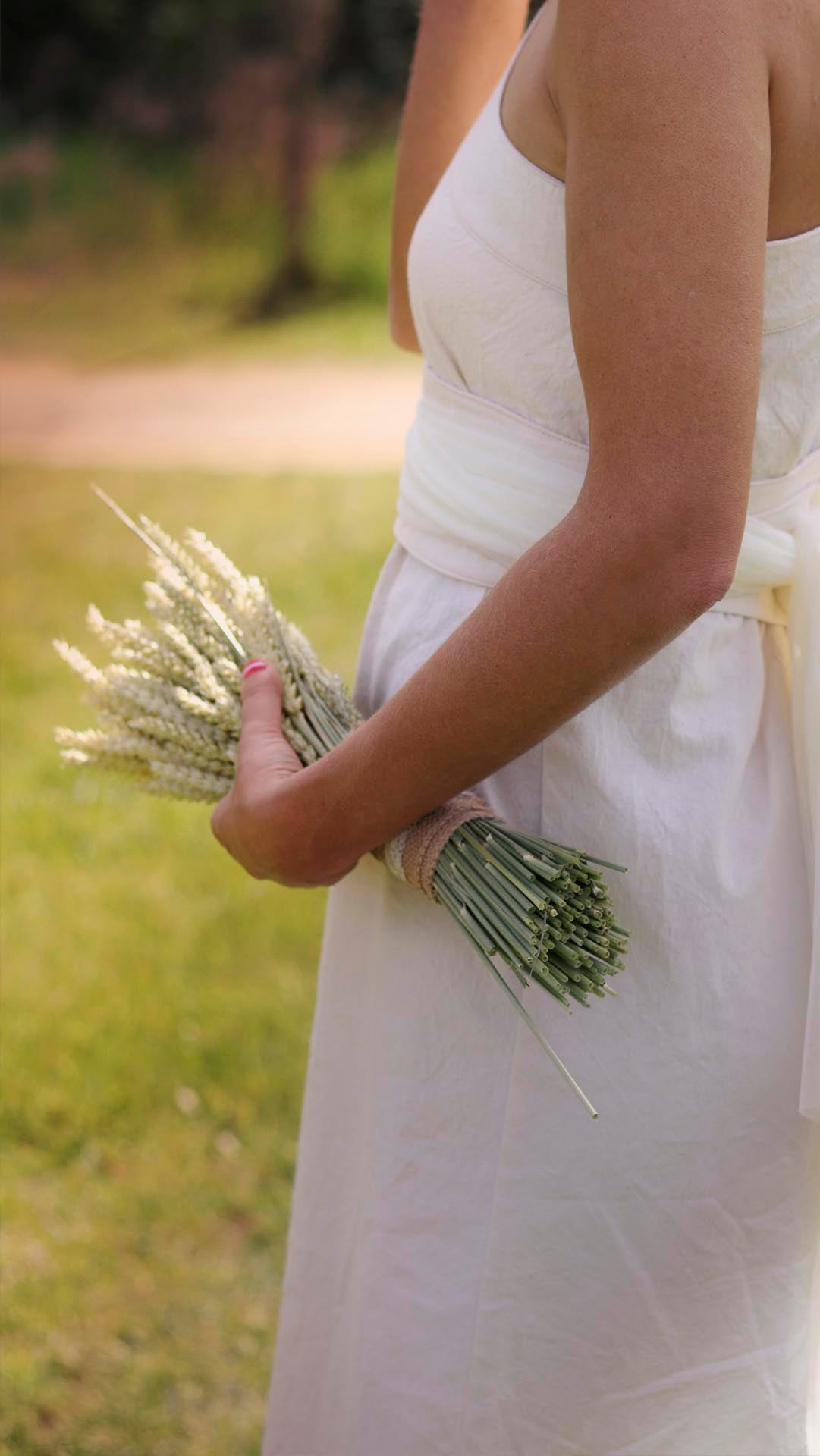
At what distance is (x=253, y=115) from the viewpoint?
1428 centimetres

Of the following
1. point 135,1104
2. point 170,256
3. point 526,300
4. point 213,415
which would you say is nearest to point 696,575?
point 526,300

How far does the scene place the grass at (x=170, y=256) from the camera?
1075 centimetres

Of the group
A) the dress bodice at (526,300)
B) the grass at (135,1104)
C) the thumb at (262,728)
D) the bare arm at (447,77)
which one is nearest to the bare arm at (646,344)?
the dress bodice at (526,300)

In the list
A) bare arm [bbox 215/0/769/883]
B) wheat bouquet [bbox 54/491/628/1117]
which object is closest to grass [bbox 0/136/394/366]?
wheat bouquet [bbox 54/491/628/1117]

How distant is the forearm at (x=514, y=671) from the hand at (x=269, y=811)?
0.02 meters

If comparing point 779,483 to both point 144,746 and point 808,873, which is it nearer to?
point 808,873

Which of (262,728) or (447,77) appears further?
(447,77)

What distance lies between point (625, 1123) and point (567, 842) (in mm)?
237

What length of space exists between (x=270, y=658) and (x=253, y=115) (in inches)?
568

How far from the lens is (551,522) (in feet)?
3.59

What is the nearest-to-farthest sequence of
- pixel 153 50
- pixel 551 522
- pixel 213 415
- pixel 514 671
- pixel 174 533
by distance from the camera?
pixel 514 671, pixel 551 522, pixel 174 533, pixel 213 415, pixel 153 50

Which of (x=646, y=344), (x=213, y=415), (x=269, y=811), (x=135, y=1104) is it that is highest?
(x=646, y=344)

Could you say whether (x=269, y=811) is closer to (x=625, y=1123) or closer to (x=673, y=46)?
(x=625, y=1123)

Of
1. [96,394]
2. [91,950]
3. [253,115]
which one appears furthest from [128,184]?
[91,950]
